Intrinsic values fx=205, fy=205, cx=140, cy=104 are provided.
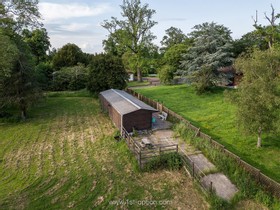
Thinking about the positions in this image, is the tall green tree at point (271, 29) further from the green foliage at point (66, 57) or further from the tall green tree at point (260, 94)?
the green foliage at point (66, 57)

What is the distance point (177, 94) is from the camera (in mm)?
27797

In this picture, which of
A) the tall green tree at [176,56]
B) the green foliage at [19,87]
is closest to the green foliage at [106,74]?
the green foliage at [19,87]

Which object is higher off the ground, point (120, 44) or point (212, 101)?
point (120, 44)

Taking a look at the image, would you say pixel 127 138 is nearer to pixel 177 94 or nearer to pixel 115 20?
pixel 177 94

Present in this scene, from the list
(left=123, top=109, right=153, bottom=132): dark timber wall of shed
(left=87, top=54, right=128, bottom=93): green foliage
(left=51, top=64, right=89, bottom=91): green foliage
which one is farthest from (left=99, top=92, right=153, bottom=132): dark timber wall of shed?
(left=51, top=64, right=89, bottom=91): green foliage

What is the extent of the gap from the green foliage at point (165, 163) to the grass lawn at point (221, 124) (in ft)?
11.8

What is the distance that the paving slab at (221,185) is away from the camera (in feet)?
30.1

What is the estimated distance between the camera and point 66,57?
137 ft

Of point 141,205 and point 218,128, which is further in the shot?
point 218,128

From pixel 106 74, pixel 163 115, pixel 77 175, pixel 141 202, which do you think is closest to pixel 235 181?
pixel 141 202

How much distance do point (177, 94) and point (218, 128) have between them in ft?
41.5

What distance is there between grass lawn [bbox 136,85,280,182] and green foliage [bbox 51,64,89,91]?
13.8 metres

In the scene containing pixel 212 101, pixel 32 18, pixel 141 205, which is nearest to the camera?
pixel 141 205

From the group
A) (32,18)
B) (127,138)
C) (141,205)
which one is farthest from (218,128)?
(32,18)
